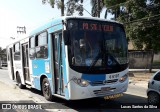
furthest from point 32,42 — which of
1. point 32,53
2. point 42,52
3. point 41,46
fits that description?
point 42,52

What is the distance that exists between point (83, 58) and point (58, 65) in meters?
1.42

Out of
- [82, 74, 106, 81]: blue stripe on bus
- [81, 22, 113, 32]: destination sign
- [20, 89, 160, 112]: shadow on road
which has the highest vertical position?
[81, 22, 113, 32]: destination sign

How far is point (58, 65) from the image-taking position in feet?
32.4

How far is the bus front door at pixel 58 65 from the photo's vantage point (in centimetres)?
964

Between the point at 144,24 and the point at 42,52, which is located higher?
the point at 144,24

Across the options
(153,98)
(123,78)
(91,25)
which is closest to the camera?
(91,25)

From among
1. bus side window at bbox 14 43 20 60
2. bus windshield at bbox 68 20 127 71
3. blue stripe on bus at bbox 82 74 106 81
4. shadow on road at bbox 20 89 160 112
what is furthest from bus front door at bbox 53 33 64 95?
bus side window at bbox 14 43 20 60

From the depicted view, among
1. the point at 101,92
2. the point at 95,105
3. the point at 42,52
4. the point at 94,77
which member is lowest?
the point at 95,105

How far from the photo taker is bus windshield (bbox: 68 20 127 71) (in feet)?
28.9

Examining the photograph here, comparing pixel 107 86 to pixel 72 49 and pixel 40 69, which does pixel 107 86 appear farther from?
pixel 40 69

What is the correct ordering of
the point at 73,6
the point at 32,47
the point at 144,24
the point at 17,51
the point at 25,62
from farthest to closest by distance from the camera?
the point at 73,6 < the point at 144,24 < the point at 17,51 < the point at 25,62 < the point at 32,47

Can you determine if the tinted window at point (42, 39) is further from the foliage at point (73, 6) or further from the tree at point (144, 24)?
the foliage at point (73, 6)

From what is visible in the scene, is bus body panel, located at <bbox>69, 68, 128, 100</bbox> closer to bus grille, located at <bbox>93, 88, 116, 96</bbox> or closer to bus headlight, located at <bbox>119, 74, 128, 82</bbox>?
bus grille, located at <bbox>93, 88, 116, 96</bbox>

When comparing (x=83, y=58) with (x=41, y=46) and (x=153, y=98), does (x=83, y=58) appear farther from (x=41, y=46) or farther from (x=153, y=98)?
(x=41, y=46)
